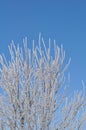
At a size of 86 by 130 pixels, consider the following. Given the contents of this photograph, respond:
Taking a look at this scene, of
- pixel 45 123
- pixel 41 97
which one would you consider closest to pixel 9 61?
pixel 41 97

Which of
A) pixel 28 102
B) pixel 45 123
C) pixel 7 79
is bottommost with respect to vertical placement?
pixel 45 123

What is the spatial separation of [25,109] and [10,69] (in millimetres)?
935

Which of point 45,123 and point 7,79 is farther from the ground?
point 7,79

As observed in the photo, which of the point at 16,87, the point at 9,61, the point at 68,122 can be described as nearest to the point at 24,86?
the point at 16,87

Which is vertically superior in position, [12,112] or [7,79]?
[7,79]

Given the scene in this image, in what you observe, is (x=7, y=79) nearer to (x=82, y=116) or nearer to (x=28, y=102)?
(x=28, y=102)

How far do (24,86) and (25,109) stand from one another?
1.62ft

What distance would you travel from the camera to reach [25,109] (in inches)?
278

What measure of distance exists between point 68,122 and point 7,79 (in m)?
1.59

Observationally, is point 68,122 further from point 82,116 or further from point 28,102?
point 28,102

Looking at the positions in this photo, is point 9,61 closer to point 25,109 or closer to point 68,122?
point 25,109

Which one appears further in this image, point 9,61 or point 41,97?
point 9,61

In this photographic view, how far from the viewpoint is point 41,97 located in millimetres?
6988

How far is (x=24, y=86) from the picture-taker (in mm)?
7215
